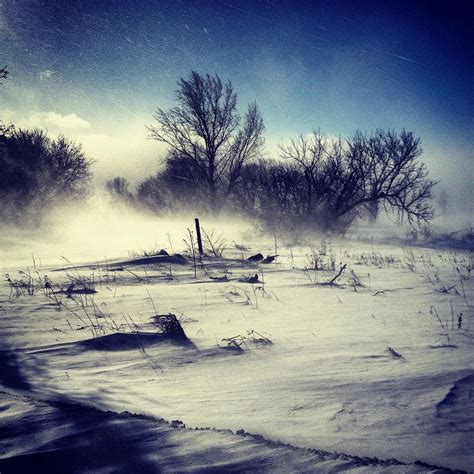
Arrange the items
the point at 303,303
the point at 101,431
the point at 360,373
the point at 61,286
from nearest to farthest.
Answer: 1. the point at 101,431
2. the point at 360,373
3. the point at 303,303
4. the point at 61,286

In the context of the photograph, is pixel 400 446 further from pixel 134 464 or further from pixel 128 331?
pixel 128 331

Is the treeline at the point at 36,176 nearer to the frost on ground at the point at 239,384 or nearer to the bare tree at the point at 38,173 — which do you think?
the bare tree at the point at 38,173

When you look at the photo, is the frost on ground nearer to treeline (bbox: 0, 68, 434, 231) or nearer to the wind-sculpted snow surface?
the wind-sculpted snow surface

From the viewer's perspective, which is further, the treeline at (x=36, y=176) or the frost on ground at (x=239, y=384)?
the treeline at (x=36, y=176)

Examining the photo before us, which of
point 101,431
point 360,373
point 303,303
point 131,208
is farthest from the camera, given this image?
point 131,208

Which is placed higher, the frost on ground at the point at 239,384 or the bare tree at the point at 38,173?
the bare tree at the point at 38,173

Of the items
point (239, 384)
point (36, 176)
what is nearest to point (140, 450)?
point (239, 384)

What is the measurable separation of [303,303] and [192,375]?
5.59 feet

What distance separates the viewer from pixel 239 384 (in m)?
1.41

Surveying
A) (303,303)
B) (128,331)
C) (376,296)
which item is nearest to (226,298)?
(303,303)

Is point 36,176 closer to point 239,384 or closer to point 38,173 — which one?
point 38,173

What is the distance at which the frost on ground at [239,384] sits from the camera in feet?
2.92

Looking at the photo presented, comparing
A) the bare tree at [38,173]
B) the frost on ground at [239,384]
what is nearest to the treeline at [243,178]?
the bare tree at [38,173]

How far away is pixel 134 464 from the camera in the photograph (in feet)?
2.77
